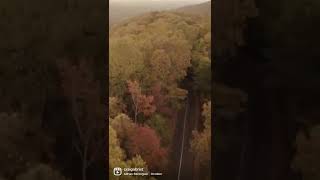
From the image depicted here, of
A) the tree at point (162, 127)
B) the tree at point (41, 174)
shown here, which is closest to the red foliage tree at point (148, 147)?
the tree at point (162, 127)

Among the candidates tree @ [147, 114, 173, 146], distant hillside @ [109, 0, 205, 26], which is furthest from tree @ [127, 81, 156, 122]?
distant hillside @ [109, 0, 205, 26]

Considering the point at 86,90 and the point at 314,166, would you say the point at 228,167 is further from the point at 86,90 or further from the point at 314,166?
the point at 86,90

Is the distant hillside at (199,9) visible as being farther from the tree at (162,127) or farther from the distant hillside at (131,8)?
the tree at (162,127)

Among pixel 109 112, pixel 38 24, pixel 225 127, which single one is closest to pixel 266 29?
pixel 225 127

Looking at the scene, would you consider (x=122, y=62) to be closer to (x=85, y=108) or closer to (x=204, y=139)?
(x=85, y=108)

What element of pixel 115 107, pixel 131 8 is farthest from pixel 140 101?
pixel 131 8
